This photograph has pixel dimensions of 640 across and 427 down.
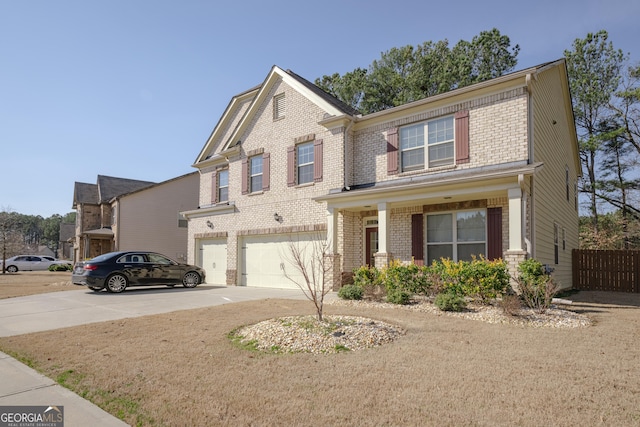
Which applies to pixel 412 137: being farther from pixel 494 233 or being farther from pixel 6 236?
pixel 6 236

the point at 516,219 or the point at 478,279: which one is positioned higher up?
the point at 516,219

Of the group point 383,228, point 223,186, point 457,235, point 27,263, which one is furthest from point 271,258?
point 27,263

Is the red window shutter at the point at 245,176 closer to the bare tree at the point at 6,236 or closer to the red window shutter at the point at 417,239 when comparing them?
the red window shutter at the point at 417,239

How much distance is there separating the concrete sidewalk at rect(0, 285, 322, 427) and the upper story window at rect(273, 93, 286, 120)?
7.35 metres

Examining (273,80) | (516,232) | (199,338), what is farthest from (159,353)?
(273,80)

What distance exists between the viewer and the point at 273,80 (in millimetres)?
16797

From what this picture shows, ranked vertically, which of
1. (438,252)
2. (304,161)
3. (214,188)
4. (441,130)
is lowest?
(438,252)

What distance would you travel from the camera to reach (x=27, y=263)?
33.7 metres

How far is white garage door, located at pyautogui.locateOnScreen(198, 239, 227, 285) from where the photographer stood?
18547 mm

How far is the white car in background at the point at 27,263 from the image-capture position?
106ft

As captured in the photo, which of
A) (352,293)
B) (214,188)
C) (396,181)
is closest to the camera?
(352,293)

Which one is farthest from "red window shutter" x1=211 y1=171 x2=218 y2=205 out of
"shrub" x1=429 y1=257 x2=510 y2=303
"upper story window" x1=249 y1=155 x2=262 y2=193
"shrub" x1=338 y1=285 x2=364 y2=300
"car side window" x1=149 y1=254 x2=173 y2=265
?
"shrub" x1=429 y1=257 x2=510 y2=303

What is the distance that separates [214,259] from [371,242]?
8.53 meters

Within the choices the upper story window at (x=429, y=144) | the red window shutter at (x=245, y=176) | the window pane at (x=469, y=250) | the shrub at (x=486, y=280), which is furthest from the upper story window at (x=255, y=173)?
the shrub at (x=486, y=280)
